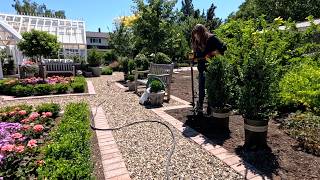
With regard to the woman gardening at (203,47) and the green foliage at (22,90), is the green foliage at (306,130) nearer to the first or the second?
the woman gardening at (203,47)

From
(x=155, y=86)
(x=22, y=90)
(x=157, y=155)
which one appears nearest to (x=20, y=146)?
(x=157, y=155)

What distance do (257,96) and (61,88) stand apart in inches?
291

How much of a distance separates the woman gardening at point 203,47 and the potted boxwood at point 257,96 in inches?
63.9

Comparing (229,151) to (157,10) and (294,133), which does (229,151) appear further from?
(157,10)

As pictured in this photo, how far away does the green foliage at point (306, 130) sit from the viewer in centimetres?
369

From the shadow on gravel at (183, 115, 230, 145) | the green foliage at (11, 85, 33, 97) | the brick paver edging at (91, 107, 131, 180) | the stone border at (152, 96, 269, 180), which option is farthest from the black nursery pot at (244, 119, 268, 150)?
the green foliage at (11, 85, 33, 97)

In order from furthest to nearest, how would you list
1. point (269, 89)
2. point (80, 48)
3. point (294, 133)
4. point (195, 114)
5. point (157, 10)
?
1. point (80, 48)
2. point (157, 10)
3. point (195, 114)
4. point (294, 133)
5. point (269, 89)

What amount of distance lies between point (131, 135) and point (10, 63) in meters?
14.7

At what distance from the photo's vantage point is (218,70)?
4531 mm

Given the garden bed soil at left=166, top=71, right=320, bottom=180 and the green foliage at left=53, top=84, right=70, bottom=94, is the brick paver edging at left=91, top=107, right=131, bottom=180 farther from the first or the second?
the green foliage at left=53, top=84, right=70, bottom=94

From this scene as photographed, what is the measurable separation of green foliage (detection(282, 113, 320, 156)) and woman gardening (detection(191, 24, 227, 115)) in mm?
1754

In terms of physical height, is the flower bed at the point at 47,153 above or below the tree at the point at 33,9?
below

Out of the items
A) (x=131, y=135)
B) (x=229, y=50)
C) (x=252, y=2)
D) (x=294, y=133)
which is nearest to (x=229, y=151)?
(x=294, y=133)

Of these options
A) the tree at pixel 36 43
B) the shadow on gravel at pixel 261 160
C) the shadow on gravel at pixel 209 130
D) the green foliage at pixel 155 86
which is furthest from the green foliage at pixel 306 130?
the tree at pixel 36 43
